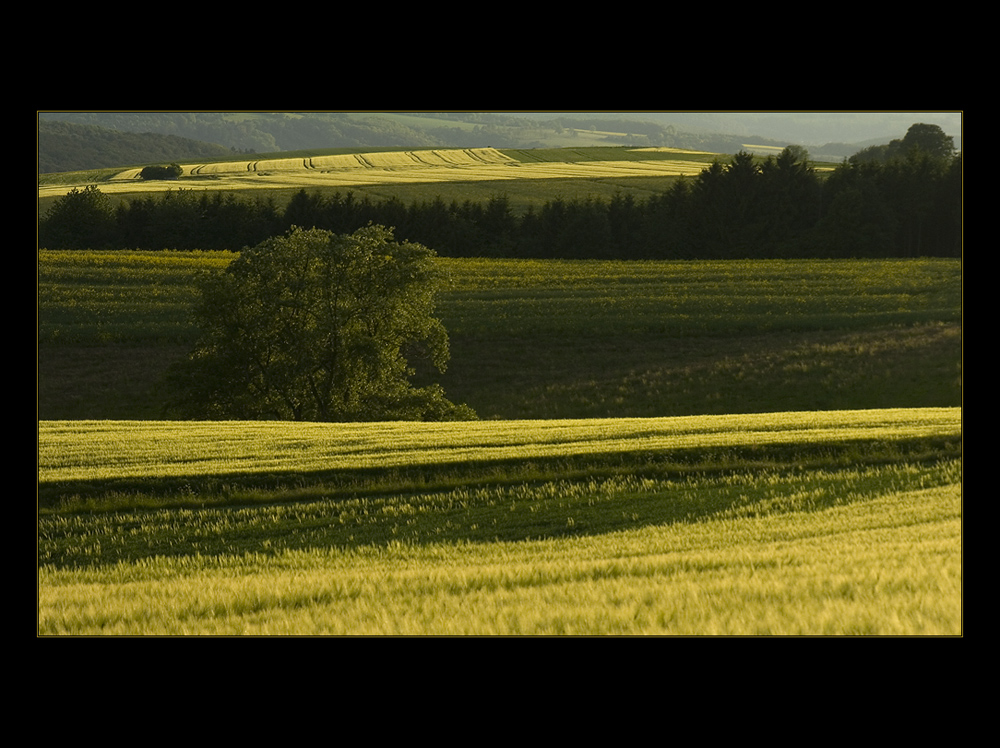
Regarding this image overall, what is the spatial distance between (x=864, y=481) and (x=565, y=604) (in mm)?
7852

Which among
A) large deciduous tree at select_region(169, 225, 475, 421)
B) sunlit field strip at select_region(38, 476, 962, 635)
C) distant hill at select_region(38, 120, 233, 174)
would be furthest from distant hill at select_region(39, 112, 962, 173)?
large deciduous tree at select_region(169, 225, 475, 421)

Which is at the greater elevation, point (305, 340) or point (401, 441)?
point (305, 340)

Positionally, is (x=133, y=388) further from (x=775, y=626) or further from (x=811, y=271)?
(x=811, y=271)

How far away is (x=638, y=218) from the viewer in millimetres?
68000

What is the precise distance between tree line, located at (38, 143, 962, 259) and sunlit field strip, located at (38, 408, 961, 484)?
1436 inches

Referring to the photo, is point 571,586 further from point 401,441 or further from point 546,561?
point 401,441

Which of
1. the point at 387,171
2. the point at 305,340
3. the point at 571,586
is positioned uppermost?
the point at 387,171

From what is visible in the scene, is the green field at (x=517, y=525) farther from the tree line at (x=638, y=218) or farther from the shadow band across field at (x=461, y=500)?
the tree line at (x=638, y=218)

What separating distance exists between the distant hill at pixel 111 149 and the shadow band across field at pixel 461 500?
55.4 ft

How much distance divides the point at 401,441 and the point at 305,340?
47.0 feet

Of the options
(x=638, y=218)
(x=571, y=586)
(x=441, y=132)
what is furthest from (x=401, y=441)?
(x=638, y=218)

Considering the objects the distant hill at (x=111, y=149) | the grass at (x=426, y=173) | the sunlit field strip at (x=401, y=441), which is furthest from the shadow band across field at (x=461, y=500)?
the grass at (x=426, y=173)

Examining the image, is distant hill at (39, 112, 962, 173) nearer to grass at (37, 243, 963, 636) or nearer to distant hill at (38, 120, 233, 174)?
distant hill at (38, 120, 233, 174)
